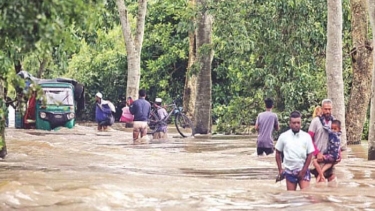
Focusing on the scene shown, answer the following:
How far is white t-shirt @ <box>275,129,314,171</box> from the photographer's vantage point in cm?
1209

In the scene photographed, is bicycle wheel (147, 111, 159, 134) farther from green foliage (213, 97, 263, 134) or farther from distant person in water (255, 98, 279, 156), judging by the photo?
distant person in water (255, 98, 279, 156)

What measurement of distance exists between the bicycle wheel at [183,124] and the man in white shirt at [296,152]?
15.9 meters

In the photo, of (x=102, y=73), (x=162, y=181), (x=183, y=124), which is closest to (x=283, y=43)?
(x=183, y=124)

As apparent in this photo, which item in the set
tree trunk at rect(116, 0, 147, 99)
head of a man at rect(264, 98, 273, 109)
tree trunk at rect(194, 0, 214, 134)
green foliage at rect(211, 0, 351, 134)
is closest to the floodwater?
head of a man at rect(264, 98, 273, 109)

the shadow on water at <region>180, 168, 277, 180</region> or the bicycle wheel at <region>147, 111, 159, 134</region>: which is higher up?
the bicycle wheel at <region>147, 111, 159, 134</region>

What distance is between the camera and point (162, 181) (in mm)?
14609

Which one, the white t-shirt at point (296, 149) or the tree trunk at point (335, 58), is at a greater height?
the tree trunk at point (335, 58)

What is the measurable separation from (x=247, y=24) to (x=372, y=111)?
9.71 m

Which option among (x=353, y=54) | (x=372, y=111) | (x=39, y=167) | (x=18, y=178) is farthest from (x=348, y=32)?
(x=18, y=178)

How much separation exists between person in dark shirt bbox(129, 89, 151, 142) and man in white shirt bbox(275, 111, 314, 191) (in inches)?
470

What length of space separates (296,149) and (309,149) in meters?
0.19

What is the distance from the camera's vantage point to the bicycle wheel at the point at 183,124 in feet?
93.0

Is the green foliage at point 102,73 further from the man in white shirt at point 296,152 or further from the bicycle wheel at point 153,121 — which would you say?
the man in white shirt at point 296,152

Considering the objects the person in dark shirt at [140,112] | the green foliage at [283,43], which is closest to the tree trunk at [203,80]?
the green foliage at [283,43]
